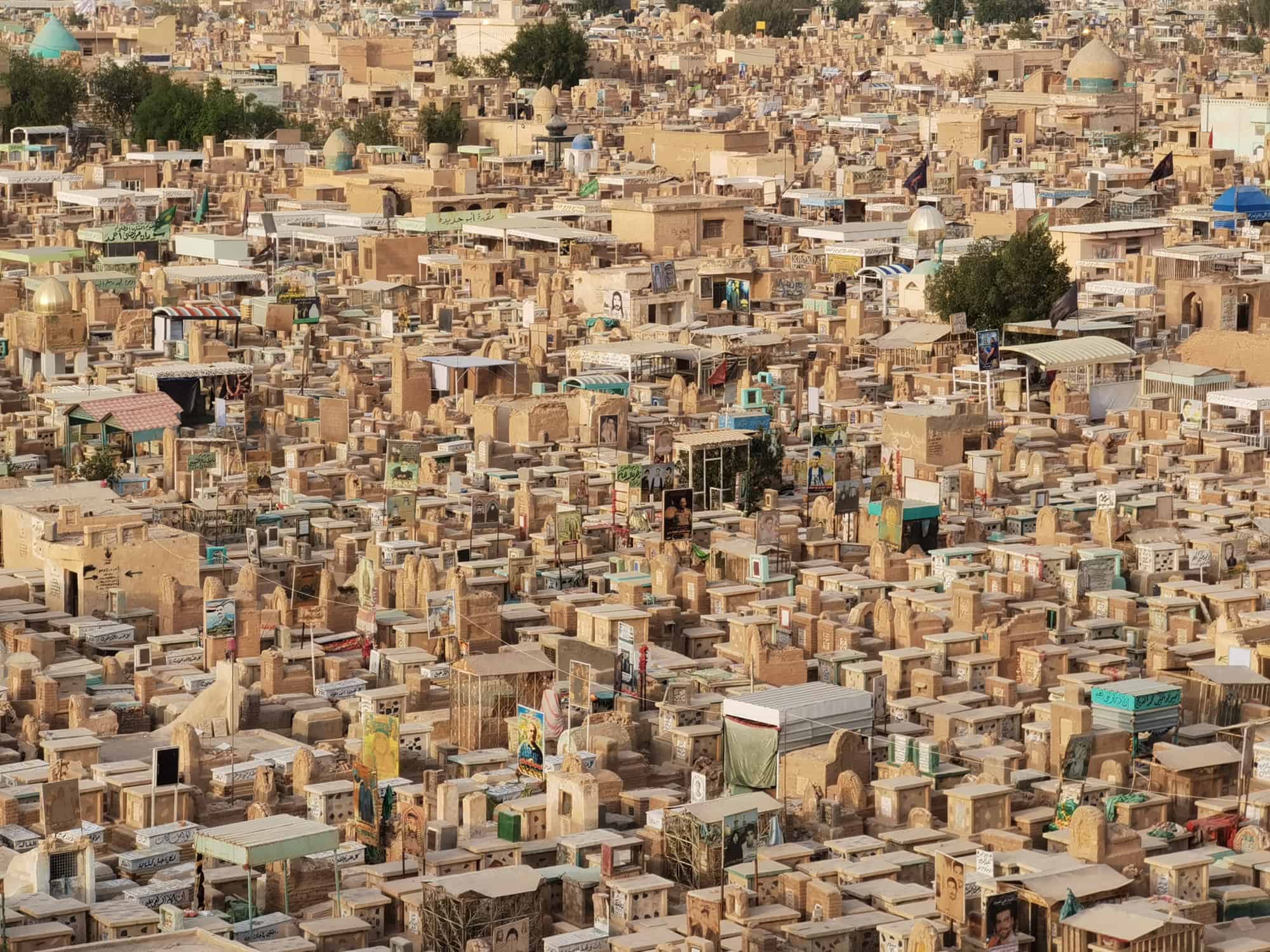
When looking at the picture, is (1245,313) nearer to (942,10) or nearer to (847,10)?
(942,10)

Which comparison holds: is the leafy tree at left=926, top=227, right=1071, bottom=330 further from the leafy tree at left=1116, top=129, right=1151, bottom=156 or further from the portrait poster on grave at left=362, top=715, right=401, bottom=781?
the leafy tree at left=1116, top=129, right=1151, bottom=156

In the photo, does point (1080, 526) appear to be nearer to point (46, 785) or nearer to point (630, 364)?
point (630, 364)

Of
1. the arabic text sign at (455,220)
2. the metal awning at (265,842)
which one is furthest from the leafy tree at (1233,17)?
the metal awning at (265,842)

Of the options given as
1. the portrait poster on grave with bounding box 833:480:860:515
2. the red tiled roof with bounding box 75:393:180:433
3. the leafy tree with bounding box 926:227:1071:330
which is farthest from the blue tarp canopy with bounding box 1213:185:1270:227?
the red tiled roof with bounding box 75:393:180:433

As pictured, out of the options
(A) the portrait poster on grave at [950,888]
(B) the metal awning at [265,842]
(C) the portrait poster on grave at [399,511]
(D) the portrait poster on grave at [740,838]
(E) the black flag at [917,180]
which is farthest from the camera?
(E) the black flag at [917,180]

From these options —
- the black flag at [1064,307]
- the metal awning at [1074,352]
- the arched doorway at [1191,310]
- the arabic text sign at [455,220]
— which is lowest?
the metal awning at [1074,352]

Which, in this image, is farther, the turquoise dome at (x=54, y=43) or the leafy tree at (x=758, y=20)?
the leafy tree at (x=758, y=20)

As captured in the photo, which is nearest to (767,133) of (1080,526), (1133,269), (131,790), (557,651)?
(1133,269)

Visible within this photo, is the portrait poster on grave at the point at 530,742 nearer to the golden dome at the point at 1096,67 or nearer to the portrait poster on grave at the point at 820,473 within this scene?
the portrait poster on grave at the point at 820,473
